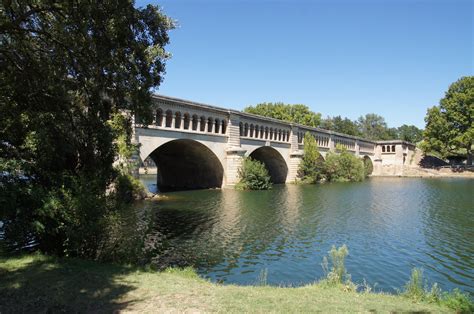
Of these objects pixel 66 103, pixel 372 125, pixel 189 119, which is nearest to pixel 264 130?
pixel 189 119

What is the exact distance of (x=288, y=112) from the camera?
101250mm

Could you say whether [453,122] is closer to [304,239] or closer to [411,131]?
[304,239]

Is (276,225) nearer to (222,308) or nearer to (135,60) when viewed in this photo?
(135,60)

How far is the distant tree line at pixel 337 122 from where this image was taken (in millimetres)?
99688

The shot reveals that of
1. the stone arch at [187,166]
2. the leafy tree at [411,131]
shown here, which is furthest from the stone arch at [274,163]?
the leafy tree at [411,131]

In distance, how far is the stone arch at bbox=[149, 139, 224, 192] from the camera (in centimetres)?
4869

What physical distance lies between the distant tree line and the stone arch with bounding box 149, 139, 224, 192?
47.2m

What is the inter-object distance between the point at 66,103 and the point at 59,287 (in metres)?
7.39

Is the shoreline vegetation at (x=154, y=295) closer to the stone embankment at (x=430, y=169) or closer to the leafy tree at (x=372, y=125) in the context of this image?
the stone embankment at (x=430, y=169)

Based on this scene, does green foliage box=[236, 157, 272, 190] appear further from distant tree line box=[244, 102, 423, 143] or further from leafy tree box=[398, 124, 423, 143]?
leafy tree box=[398, 124, 423, 143]

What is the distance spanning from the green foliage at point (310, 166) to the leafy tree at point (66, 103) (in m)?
52.9

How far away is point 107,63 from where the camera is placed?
43.0 feet

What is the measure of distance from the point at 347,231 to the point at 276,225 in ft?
14.9

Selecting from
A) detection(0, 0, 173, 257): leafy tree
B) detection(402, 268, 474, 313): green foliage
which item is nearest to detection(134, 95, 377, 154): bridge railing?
detection(0, 0, 173, 257): leafy tree
